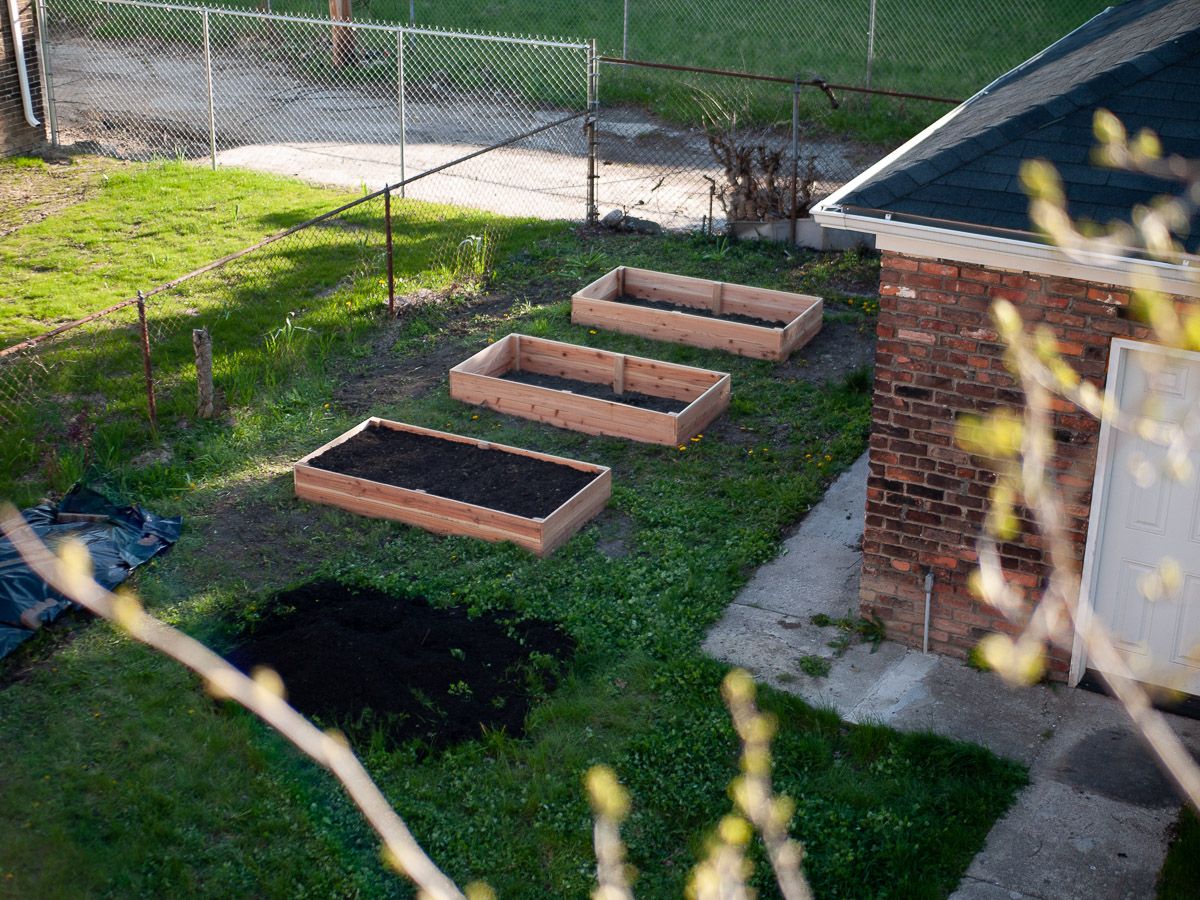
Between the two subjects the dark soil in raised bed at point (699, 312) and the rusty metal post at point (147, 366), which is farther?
the dark soil in raised bed at point (699, 312)

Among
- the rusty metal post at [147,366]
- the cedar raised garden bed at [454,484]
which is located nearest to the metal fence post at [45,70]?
the rusty metal post at [147,366]

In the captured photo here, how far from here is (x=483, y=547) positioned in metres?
9.19

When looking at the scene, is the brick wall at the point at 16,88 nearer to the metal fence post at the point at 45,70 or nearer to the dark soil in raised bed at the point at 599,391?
the metal fence post at the point at 45,70

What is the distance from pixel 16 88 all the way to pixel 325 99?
16.7 feet

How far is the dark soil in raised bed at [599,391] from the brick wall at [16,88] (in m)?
9.90

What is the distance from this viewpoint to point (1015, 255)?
7.04m

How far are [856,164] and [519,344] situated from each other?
816 centimetres

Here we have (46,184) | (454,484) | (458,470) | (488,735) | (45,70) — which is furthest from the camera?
(45,70)

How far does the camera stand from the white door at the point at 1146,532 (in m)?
7.10

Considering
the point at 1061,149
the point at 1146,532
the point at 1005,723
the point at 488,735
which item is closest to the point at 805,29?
the point at 1061,149

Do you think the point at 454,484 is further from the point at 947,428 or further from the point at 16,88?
the point at 16,88

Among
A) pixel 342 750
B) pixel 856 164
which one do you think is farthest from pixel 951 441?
pixel 856 164

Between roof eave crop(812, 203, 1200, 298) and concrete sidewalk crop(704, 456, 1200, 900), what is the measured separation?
250 centimetres

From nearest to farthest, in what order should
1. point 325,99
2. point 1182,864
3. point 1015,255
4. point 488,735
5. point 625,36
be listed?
point 1182,864 → point 1015,255 → point 488,735 → point 625,36 → point 325,99
